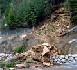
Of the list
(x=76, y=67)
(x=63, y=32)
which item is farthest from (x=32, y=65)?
(x=63, y=32)

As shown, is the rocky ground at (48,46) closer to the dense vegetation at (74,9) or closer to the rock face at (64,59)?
the rock face at (64,59)

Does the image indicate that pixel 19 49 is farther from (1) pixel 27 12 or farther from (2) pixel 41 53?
(1) pixel 27 12

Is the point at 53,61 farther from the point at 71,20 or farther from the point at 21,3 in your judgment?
the point at 21,3

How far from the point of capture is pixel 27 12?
38.9m

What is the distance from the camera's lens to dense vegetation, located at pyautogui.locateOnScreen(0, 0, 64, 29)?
1495 inches

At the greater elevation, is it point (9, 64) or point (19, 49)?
point (19, 49)

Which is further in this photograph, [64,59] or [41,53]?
[41,53]

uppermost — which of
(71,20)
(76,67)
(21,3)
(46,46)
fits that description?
(21,3)

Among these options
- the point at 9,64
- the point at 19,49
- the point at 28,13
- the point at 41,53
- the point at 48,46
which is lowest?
the point at 9,64

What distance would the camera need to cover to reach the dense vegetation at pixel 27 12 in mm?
37969

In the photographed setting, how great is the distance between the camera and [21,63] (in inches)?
1106

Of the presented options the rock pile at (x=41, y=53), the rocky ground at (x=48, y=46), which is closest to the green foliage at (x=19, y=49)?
the rocky ground at (x=48, y=46)

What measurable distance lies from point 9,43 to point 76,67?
11677 mm

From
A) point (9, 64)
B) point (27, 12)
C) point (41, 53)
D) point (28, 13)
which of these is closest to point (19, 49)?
point (41, 53)
